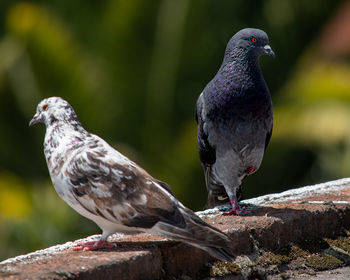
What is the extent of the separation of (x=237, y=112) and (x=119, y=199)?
1645mm

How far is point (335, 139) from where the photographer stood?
9.45 m

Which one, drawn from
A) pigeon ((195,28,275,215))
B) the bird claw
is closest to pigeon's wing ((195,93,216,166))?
pigeon ((195,28,275,215))

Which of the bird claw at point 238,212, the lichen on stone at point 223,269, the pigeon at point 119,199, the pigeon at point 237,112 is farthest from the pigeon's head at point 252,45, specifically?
the lichen on stone at point 223,269

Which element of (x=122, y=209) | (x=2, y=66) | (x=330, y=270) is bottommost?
(x=330, y=270)

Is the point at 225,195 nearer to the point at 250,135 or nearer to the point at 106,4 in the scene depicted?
the point at 250,135

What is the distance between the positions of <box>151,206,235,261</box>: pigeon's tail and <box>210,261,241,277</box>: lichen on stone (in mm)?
175

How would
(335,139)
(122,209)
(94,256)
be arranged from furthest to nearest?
(335,139) < (122,209) < (94,256)

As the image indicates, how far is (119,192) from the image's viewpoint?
3.74 meters

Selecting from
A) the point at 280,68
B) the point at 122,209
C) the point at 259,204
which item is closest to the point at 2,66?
the point at 280,68

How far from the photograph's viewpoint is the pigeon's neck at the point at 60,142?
4.03 m

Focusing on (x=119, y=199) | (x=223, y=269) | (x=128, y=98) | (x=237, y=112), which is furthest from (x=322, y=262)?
(x=128, y=98)

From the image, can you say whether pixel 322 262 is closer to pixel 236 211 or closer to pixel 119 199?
pixel 236 211

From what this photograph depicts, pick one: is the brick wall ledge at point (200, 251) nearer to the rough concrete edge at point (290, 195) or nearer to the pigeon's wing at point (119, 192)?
the rough concrete edge at point (290, 195)

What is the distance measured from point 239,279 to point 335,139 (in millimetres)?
6060
